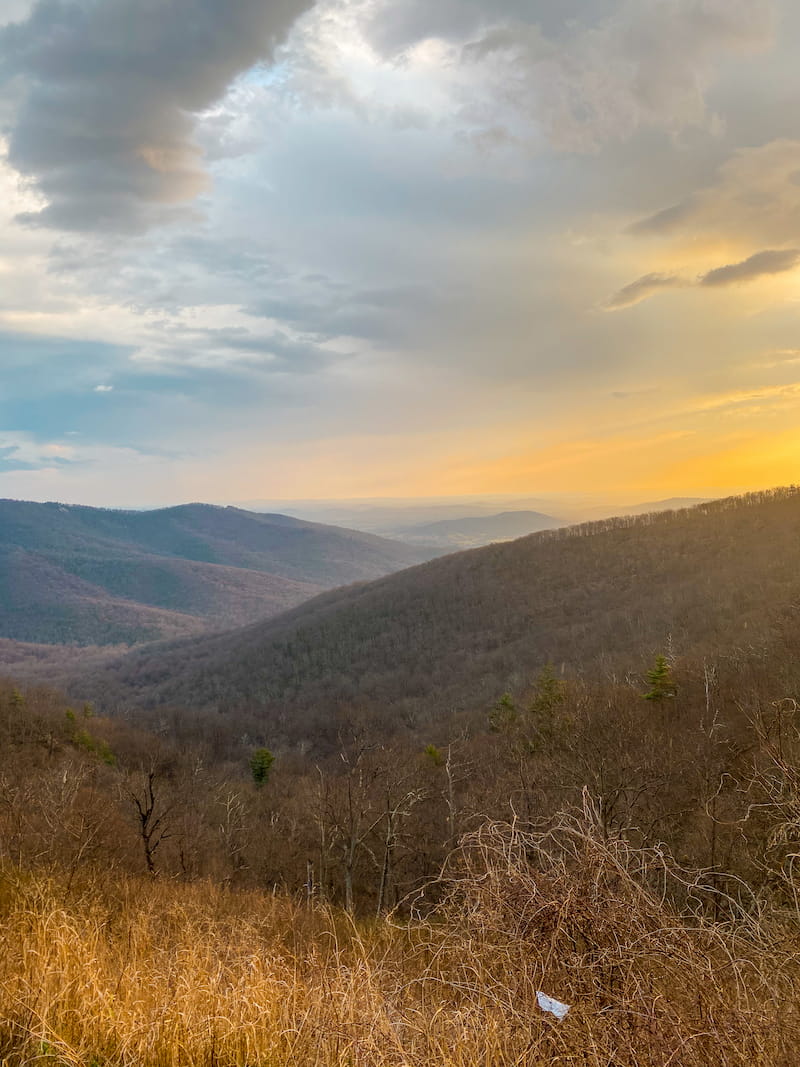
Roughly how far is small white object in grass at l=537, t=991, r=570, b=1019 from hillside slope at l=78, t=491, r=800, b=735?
224 feet

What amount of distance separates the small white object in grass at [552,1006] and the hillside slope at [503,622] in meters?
68.2

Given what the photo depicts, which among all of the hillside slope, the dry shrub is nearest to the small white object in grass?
the dry shrub

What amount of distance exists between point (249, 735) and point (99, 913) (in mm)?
94271

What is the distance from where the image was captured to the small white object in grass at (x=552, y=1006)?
3797mm

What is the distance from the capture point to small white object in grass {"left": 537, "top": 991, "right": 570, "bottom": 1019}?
12.5 feet

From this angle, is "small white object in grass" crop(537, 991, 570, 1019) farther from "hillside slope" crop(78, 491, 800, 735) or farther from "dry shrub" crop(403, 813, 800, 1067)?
Answer: "hillside slope" crop(78, 491, 800, 735)

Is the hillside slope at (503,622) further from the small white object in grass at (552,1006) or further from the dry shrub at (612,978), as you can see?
the small white object in grass at (552,1006)

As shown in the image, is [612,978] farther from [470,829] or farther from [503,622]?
[503,622]

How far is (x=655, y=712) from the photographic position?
36.9 metres

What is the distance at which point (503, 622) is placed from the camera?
123 meters

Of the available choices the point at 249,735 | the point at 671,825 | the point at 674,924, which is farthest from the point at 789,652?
the point at 249,735

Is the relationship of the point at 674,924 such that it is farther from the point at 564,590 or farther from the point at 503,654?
the point at 564,590

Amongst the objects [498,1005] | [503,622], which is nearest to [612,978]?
[498,1005]

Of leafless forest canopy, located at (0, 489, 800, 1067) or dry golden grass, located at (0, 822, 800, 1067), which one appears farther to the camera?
leafless forest canopy, located at (0, 489, 800, 1067)
